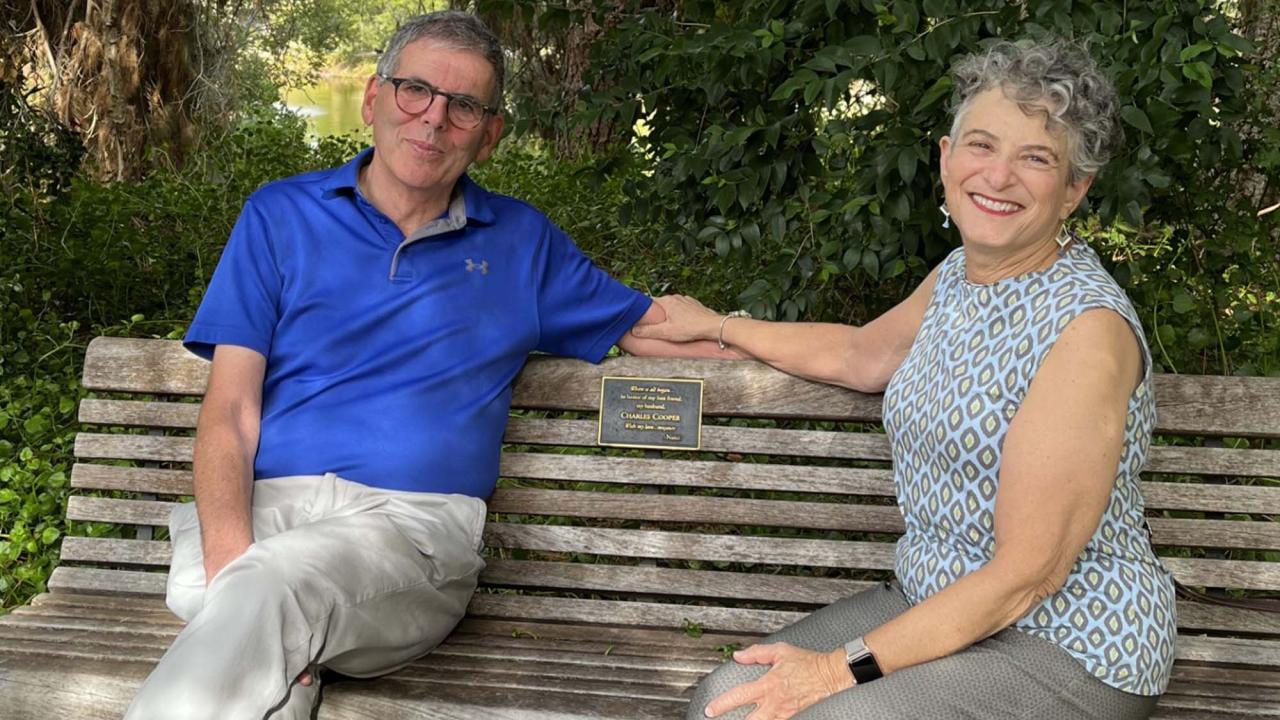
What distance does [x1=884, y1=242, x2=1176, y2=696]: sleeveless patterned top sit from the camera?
2369 millimetres

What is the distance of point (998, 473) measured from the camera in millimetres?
2408

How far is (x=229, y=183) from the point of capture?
8.35 meters

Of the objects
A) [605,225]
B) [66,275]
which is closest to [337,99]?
[605,225]

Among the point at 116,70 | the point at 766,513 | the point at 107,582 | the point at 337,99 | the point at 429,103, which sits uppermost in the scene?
the point at 337,99

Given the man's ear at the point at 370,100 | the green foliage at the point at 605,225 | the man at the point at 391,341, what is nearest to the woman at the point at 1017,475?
the man at the point at 391,341

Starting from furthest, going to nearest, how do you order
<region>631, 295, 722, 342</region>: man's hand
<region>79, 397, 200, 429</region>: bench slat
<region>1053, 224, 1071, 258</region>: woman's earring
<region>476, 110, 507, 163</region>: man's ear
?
<region>79, 397, 200, 429</region>: bench slat
<region>631, 295, 722, 342</region>: man's hand
<region>476, 110, 507, 163</region>: man's ear
<region>1053, 224, 1071, 258</region>: woman's earring

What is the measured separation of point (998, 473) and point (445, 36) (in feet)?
5.40

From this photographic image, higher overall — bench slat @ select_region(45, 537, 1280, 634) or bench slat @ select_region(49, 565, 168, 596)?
bench slat @ select_region(45, 537, 1280, 634)

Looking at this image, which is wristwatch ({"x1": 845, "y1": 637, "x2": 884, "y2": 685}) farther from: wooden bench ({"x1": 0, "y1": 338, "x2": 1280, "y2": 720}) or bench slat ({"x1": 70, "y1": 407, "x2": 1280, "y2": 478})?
bench slat ({"x1": 70, "y1": 407, "x2": 1280, "y2": 478})

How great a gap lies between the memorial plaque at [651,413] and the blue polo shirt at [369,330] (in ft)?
0.93

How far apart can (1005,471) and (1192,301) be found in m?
2.23

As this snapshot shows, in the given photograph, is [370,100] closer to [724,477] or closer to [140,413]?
[140,413]

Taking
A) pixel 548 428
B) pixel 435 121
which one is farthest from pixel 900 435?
pixel 435 121

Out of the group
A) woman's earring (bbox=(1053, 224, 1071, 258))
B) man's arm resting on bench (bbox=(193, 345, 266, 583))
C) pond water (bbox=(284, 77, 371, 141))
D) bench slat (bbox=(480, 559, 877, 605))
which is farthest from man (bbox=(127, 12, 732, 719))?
pond water (bbox=(284, 77, 371, 141))
